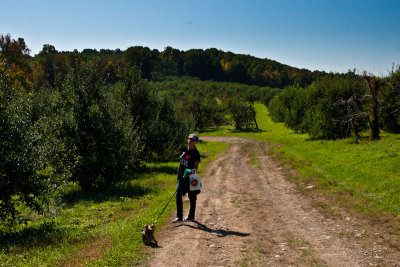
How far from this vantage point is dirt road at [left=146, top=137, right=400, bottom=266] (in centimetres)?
663

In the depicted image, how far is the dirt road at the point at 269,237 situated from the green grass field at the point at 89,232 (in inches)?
36.0

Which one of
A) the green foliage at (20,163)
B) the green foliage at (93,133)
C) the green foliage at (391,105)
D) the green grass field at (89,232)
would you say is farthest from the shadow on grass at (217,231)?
the green foliage at (391,105)

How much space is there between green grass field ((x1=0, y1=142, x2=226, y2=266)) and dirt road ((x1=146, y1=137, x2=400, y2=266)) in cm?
91

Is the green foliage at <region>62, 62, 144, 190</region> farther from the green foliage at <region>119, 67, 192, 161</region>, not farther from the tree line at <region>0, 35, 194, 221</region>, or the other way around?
the green foliage at <region>119, 67, 192, 161</region>

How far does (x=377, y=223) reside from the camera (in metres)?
9.27

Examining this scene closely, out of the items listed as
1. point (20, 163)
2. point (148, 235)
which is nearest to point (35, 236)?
point (20, 163)

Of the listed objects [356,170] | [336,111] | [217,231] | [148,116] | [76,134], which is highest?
[336,111]

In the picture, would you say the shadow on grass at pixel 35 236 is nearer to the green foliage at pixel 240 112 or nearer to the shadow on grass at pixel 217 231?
the shadow on grass at pixel 217 231

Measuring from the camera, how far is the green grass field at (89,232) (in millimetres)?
7004

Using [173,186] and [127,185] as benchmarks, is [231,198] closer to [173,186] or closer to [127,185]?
[173,186]

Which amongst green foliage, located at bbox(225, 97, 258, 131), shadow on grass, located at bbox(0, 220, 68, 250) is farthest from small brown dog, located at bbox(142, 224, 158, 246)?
green foliage, located at bbox(225, 97, 258, 131)

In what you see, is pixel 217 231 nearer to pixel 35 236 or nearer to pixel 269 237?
pixel 269 237

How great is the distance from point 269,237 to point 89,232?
5.72 meters

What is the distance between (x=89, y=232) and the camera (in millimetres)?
9234
